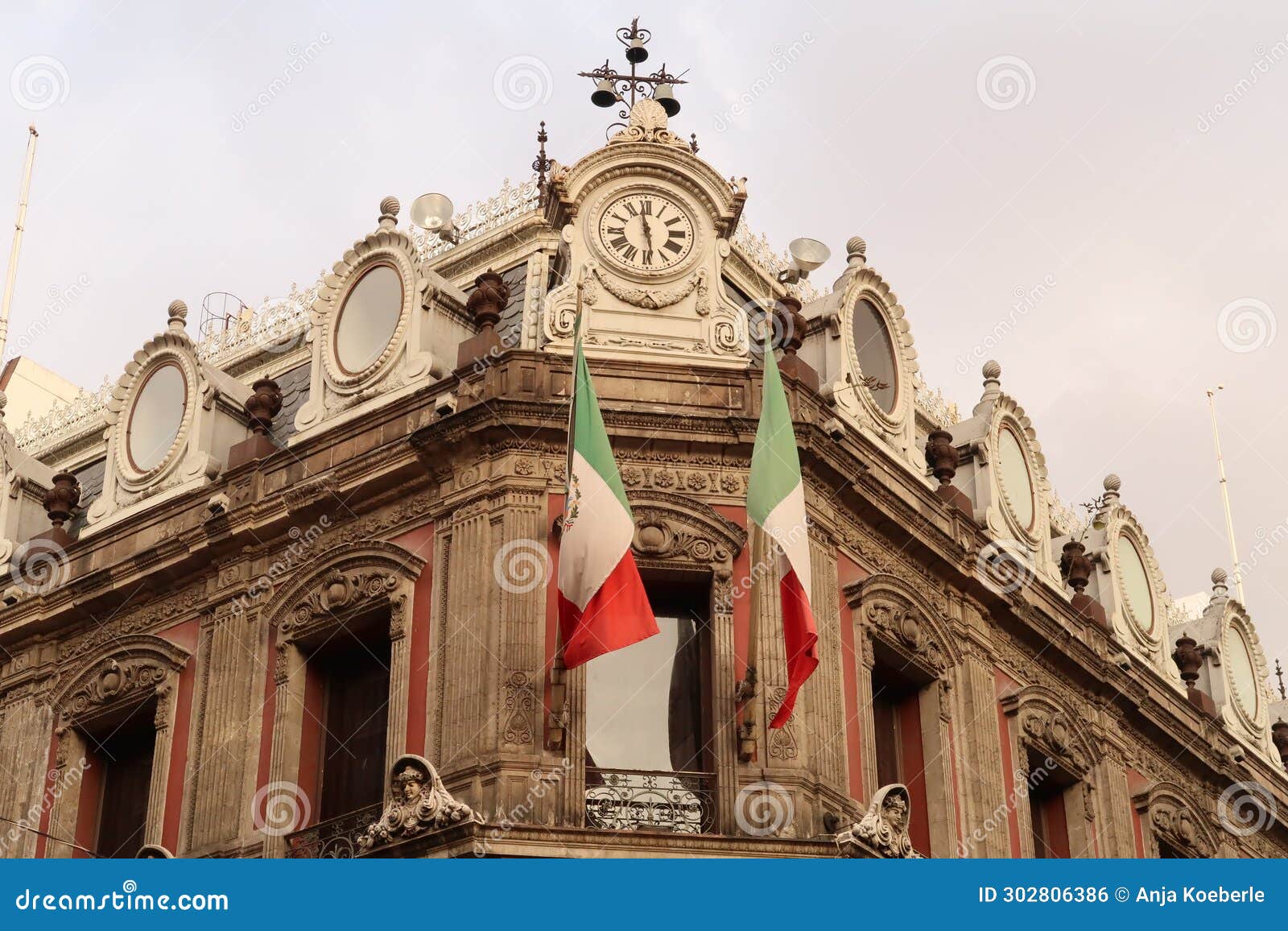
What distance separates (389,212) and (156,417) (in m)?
4.52

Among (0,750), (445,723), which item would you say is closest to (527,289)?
(445,723)

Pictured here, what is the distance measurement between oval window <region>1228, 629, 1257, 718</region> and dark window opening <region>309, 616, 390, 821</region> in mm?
16006

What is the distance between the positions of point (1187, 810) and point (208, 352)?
1666 centimetres

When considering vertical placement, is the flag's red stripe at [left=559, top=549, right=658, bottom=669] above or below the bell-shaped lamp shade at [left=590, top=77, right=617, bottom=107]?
below

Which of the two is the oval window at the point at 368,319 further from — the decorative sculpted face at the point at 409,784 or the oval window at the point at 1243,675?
the oval window at the point at 1243,675


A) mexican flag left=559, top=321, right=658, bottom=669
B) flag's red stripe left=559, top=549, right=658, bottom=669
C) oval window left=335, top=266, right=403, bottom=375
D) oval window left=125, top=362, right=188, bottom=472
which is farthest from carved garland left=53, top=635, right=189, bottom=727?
flag's red stripe left=559, top=549, right=658, bottom=669

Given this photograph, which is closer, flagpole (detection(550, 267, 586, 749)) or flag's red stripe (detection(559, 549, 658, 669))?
flag's red stripe (detection(559, 549, 658, 669))

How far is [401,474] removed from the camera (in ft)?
95.6

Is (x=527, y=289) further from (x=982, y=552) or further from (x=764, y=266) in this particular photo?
(x=982, y=552)

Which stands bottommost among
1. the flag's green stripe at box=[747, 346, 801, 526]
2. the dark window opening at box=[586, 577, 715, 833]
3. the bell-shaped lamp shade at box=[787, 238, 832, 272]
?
the dark window opening at box=[586, 577, 715, 833]

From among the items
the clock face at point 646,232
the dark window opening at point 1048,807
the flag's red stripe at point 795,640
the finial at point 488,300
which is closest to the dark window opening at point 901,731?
the dark window opening at point 1048,807

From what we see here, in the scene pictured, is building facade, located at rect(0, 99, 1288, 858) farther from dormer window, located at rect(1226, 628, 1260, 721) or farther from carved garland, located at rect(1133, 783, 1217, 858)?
dormer window, located at rect(1226, 628, 1260, 721)

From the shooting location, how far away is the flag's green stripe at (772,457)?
2702 cm

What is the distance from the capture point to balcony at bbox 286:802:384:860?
2667cm
